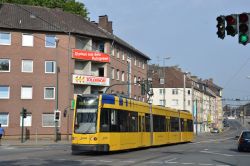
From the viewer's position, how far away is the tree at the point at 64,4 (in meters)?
60.4

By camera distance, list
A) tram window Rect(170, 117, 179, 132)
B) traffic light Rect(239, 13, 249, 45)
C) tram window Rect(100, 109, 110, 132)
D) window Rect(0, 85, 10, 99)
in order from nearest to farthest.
A: traffic light Rect(239, 13, 249, 45), tram window Rect(100, 109, 110, 132), tram window Rect(170, 117, 179, 132), window Rect(0, 85, 10, 99)

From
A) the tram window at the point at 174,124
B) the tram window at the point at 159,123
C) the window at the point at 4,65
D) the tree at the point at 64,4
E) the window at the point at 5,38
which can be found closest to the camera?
the tram window at the point at 159,123

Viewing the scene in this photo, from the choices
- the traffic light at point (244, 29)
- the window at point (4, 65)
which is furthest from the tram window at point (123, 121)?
the window at point (4, 65)

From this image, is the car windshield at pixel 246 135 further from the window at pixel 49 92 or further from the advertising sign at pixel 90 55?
the advertising sign at pixel 90 55

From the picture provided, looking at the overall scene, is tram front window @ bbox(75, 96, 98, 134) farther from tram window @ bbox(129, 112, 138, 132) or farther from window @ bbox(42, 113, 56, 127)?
window @ bbox(42, 113, 56, 127)

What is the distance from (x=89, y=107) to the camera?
918 inches

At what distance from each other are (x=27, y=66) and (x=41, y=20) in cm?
597

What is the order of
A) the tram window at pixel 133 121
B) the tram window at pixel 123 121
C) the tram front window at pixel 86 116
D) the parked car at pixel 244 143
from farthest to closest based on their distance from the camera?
the parked car at pixel 244 143 < the tram window at pixel 133 121 < the tram window at pixel 123 121 < the tram front window at pixel 86 116

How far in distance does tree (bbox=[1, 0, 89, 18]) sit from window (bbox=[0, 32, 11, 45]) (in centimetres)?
913

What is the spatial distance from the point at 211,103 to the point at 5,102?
4084 inches

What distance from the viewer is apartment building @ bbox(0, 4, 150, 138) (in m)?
50.8

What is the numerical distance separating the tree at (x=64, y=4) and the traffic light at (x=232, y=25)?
47447 millimetres

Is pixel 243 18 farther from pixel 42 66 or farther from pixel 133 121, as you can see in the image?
pixel 42 66

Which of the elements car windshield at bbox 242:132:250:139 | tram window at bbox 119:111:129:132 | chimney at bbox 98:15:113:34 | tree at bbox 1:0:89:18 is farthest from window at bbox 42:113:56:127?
tram window at bbox 119:111:129:132
